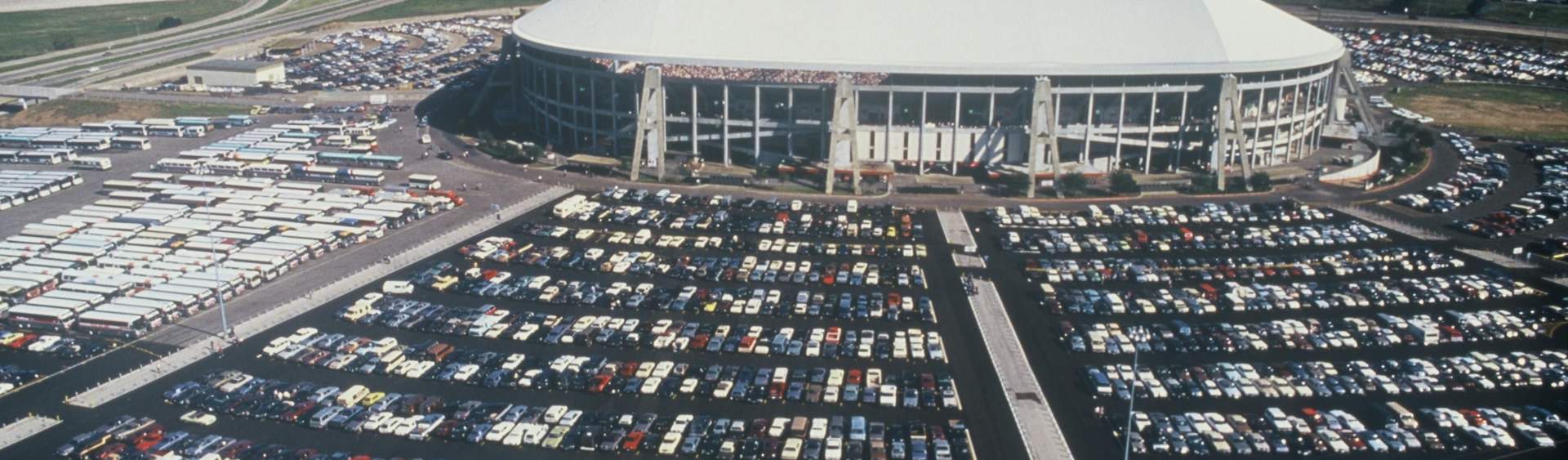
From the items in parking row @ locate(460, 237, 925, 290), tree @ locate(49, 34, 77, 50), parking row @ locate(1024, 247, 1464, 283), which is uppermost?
tree @ locate(49, 34, 77, 50)

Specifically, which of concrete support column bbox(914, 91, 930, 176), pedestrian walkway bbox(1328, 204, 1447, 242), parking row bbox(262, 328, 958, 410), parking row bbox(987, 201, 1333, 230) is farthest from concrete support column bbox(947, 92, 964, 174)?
parking row bbox(262, 328, 958, 410)

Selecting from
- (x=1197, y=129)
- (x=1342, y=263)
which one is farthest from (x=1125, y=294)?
(x=1197, y=129)

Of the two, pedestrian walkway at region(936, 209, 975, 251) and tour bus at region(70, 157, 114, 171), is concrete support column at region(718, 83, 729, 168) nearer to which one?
pedestrian walkway at region(936, 209, 975, 251)

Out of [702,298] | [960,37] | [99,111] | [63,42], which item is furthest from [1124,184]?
[63,42]

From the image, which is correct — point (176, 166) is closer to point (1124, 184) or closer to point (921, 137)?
point (921, 137)

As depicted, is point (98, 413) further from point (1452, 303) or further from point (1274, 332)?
point (1452, 303)
